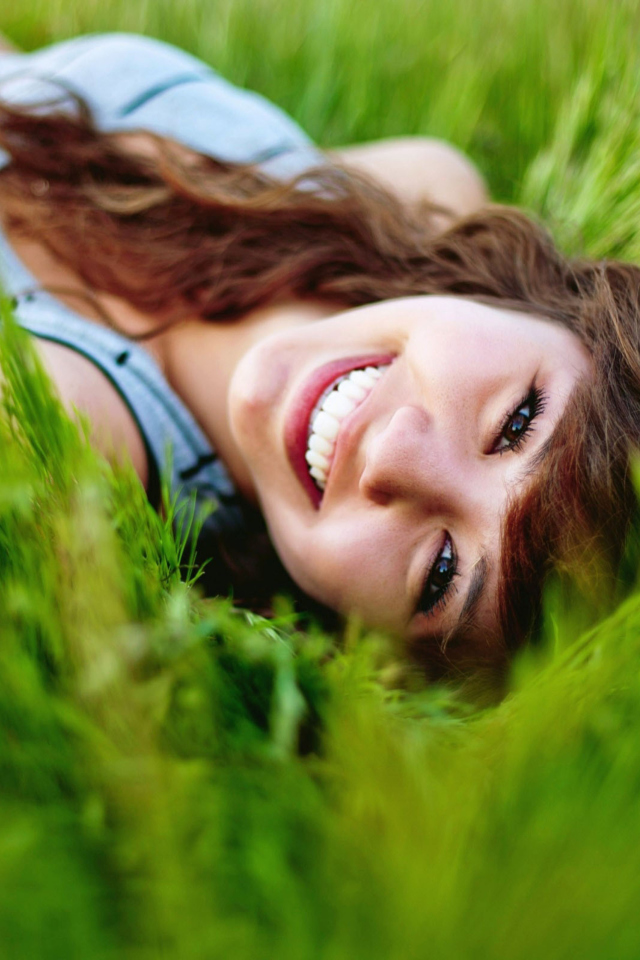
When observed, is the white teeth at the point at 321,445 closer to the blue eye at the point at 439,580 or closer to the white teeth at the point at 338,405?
the white teeth at the point at 338,405

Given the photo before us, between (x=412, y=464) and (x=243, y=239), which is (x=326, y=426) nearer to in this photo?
(x=412, y=464)

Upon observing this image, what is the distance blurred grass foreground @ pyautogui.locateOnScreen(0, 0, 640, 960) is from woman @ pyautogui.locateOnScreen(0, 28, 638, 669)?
282mm

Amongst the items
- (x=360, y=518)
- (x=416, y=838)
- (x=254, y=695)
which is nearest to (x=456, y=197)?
(x=360, y=518)

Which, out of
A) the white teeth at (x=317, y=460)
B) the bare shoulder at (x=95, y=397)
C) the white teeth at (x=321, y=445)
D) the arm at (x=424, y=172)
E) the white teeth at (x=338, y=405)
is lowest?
the bare shoulder at (x=95, y=397)

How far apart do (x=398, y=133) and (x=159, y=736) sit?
1.99 meters

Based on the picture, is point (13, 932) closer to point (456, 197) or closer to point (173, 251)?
point (173, 251)

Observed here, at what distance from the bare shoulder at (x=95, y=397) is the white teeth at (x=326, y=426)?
31 centimetres

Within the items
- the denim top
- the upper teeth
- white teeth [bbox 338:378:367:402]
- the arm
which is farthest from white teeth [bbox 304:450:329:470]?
the arm

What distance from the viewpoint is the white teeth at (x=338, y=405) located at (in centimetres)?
113

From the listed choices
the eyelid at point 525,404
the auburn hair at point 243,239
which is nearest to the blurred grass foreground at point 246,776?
the eyelid at point 525,404

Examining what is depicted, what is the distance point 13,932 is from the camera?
1.37 ft

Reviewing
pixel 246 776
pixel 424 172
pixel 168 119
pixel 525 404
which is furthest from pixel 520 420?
pixel 168 119

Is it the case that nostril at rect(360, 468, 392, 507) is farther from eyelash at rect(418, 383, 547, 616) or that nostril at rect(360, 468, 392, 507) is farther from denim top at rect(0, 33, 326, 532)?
denim top at rect(0, 33, 326, 532)

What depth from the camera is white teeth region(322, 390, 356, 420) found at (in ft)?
3.71
